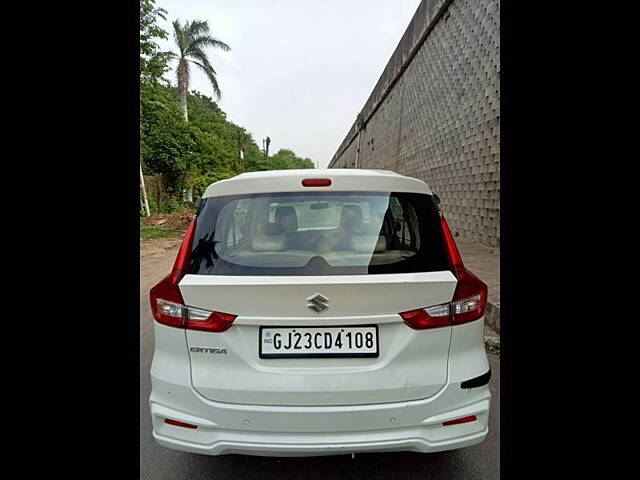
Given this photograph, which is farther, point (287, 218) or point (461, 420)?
point (287, 218)

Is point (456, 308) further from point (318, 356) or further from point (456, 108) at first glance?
point (456, 108)

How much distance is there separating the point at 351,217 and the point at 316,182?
286mm

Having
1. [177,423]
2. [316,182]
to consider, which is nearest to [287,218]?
[316,182]

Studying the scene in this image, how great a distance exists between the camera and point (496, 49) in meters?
7.93

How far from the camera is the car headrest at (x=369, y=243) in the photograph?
6.75 feet

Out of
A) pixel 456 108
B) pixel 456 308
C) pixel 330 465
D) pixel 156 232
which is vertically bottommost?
pixel 330 465

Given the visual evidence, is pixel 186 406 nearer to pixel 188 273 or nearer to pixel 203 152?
pixel 188 273

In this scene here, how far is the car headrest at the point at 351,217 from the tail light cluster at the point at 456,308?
453 mm

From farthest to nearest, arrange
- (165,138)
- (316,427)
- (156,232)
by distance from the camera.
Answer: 1. (165,138)
2. (156,232)
3. (316,427)

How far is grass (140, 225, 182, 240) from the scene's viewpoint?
42.6 feet

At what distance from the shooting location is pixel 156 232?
44.5 feet
